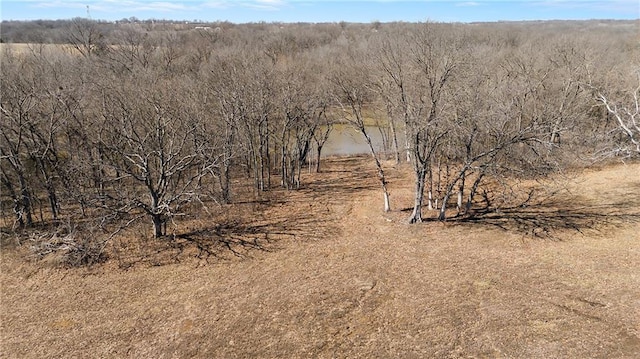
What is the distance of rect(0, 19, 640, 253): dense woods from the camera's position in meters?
16.4

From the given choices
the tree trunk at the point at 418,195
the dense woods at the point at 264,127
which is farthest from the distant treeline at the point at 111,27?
the tree trunk at the point at 418,195

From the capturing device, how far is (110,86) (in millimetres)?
20672

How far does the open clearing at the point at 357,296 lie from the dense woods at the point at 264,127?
7.53 feet

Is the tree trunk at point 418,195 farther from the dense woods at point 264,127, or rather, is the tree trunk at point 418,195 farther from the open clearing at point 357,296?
the open clearing at point 357,296

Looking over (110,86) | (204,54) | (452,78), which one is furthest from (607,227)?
(204,54)

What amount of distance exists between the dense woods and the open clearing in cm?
229

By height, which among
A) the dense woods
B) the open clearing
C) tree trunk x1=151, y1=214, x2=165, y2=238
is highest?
the dense woods

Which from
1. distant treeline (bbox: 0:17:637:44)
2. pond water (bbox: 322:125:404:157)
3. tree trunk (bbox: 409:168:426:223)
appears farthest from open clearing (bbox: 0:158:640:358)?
distant treeline (bbox: 0:17:637:44)

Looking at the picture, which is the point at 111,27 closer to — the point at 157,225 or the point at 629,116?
the point at 157,225

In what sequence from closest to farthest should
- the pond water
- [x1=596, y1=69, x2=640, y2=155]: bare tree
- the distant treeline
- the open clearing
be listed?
the open clearing
[x1=596, y1=69, x2=640, y2=155]: bare tree
the pond water
the distant treeline

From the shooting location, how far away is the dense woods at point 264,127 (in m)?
16.4

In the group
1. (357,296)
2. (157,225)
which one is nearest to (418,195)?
(357,296)

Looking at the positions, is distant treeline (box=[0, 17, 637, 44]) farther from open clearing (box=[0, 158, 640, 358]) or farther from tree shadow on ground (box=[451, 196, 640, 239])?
tree shadow on ground (box=[451, 196, 640, 239])

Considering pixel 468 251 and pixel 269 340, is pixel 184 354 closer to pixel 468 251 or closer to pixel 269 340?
pixel 269 340
